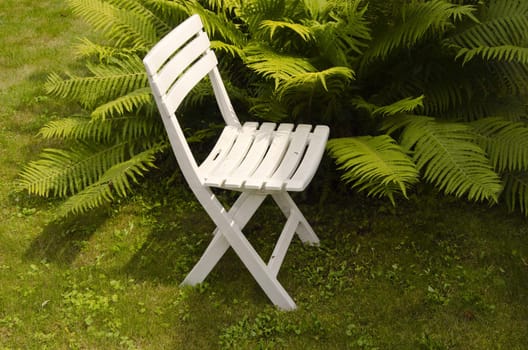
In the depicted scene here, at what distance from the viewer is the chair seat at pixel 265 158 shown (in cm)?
304

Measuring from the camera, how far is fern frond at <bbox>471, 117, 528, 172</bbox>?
3487 millimetres

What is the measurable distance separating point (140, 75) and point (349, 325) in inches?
83.7

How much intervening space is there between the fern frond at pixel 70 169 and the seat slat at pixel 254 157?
115 centimetres

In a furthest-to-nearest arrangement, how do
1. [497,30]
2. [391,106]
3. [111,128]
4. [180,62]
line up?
[111,128] < [497,30] < [391,106] < [180,62]

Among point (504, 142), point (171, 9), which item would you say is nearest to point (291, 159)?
point (504, 142)

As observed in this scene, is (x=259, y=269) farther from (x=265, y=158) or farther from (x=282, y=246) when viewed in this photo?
(x=265, y=158)

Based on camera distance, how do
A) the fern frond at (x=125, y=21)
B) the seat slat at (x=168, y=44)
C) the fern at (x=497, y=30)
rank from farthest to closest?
the fern frond at (x=125, y=21) → the fern at (x=497, y=30) → the seat slat at (x=168, y=44)

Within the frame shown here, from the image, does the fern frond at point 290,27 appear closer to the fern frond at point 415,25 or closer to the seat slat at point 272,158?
the fern frond at point 415,25

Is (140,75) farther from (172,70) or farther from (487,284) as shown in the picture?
(487,284)

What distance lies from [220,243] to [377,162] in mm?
843

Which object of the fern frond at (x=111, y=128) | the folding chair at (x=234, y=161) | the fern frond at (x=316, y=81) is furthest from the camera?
the fern frond at (x=111, y=128)

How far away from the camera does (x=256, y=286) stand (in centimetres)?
342

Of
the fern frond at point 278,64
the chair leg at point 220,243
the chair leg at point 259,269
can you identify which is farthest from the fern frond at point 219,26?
the chair leg at point 259,269

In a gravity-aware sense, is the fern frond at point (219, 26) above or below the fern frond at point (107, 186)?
above
